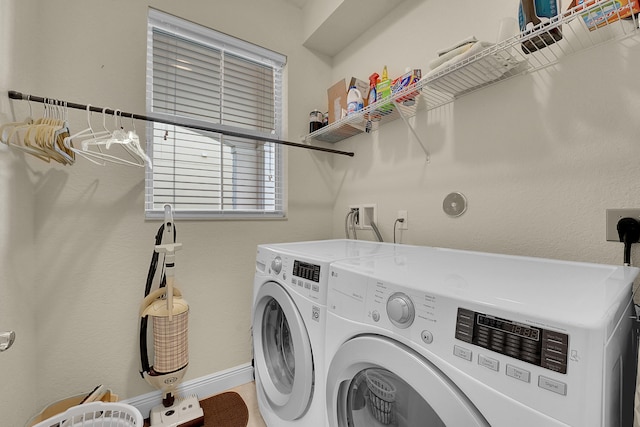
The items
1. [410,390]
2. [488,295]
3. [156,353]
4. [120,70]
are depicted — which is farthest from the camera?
[120,70]

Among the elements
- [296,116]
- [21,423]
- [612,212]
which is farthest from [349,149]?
[21,423]

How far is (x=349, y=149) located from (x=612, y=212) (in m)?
1.49

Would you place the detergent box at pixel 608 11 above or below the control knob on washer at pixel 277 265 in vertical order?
above

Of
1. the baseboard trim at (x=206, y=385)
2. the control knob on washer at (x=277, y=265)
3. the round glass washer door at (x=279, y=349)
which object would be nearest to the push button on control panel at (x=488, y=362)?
the round glass washer door at (x=279, y=349)

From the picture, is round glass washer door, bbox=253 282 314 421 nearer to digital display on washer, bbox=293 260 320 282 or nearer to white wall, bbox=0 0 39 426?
digital display on washer, bbox=293 260 320 282

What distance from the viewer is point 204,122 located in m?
1.77

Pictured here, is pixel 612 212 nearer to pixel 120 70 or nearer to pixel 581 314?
pixel 581 314

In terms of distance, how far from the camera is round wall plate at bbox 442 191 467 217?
4.50 ft

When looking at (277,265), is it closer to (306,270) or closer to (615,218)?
(306,270)

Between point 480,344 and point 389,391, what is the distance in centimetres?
36

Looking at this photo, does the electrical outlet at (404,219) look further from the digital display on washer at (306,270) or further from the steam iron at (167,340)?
the steam iron at (167,340)

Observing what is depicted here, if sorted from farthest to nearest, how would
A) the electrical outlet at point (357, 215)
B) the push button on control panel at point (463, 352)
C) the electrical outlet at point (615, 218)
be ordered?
the electrical outlet at point (357, 215) < the electrical outlet at point (615, 218) < the push button on control panel at point (463, 352)

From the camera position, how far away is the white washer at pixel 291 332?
0.94 m

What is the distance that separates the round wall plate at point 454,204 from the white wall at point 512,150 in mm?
32
